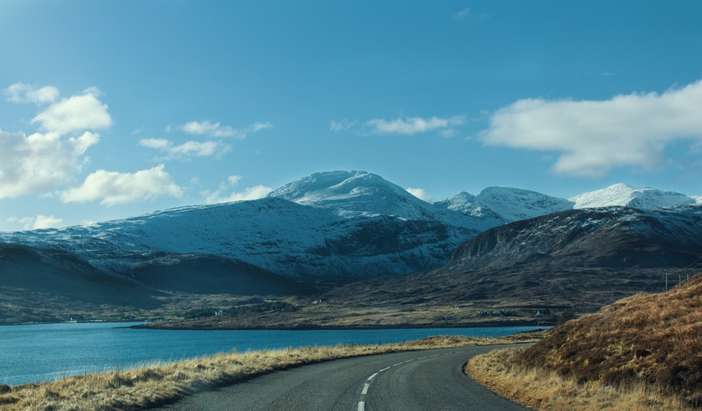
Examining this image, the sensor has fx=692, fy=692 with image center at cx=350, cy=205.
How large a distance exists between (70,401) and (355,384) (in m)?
11.1

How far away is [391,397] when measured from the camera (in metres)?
22.8

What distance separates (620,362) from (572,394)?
261 cm

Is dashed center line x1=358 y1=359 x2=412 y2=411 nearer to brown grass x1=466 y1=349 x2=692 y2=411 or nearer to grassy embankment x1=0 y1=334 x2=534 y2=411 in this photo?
brown grass x1=466 y1=349 x2=692 y2=411

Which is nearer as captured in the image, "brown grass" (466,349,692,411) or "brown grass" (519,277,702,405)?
"brown grass" (466,349,692,411)

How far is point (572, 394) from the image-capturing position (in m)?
21.7

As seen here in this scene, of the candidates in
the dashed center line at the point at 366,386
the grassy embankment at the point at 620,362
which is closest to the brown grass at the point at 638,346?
the grassy embankment at the point at 620,362

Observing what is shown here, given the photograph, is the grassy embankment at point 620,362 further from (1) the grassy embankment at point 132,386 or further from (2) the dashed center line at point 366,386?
(1) the grassy embankment at point 132,386

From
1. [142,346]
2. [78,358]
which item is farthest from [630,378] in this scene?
[142,346]

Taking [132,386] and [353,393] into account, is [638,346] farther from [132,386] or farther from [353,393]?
[132,386]

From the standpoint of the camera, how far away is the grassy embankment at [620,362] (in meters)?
19.5

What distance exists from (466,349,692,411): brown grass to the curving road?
0.88m

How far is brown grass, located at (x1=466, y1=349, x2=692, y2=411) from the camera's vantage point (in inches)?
731

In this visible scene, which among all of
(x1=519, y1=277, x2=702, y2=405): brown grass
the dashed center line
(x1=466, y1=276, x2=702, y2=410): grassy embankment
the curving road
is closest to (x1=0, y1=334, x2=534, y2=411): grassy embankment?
the curving road

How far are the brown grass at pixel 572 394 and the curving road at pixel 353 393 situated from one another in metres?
0.88
